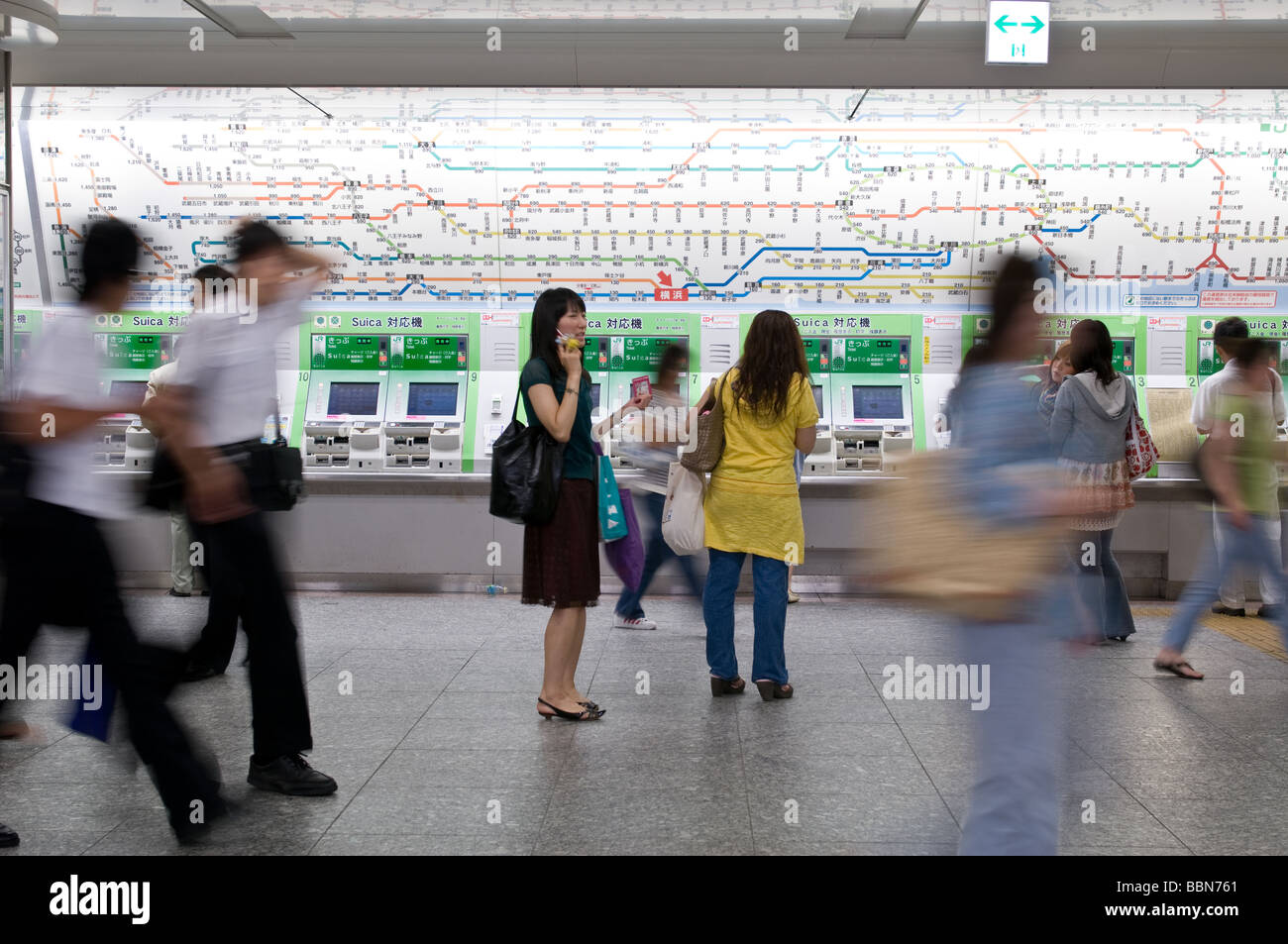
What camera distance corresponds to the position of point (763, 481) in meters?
4.59

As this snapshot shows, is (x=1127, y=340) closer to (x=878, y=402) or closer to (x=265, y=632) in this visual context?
(x=878, y=402)

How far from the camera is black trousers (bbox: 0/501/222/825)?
10.1 feet

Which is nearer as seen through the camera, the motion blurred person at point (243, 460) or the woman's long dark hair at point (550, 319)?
the motion blurred person at point (243, 460)

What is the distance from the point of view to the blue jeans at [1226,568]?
4766 mm

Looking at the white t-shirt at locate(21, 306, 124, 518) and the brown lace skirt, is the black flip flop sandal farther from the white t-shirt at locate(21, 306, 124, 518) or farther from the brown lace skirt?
the white t-shirt at locate(21, 306, 124, 518)

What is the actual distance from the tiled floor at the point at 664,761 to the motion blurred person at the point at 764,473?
45 cm

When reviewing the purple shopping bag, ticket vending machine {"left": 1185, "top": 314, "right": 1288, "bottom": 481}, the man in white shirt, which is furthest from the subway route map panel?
the purple shopping bag

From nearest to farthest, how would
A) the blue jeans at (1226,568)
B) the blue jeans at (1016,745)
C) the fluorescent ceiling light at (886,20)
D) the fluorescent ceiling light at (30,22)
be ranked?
the blue jeans at (1016,745) → the blue jeans at (1226,568) → the fluorescent ceiling light at (30,22) → the fluorescent ceiling light at (886,20)

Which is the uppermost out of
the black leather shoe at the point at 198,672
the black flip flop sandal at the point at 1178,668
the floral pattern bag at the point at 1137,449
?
the floral pattern bag at the point at 1137,449

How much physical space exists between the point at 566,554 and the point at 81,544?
1.65m

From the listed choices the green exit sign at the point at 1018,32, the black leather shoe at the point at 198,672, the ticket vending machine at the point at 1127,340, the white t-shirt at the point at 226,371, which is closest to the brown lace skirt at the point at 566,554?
the white t-shirt at the point at 226,371

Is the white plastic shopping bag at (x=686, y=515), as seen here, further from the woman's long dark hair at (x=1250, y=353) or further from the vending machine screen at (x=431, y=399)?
the vending machine screen at (x=431, y=399)

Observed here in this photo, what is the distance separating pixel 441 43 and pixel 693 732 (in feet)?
11.6

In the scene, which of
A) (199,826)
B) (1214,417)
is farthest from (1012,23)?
(199,826)
